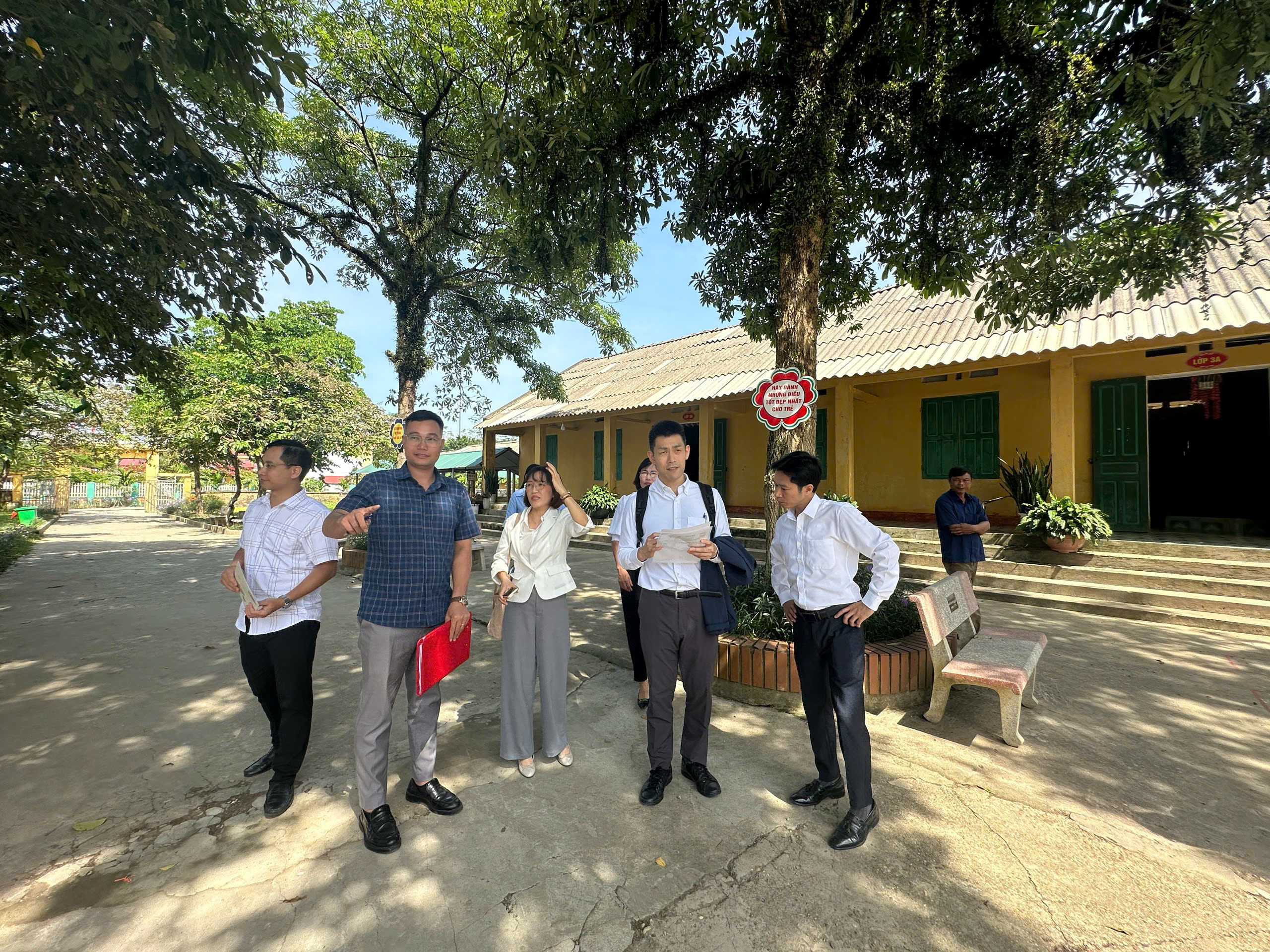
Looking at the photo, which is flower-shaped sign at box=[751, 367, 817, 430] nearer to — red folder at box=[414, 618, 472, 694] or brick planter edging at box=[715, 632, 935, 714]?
brick planter edging at box=[715, 632, 935, 714]

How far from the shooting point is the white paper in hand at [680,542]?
2.71m

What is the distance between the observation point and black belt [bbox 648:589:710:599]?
9.11 ft

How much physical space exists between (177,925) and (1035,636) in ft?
16.4

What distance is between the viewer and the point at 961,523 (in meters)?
5.09

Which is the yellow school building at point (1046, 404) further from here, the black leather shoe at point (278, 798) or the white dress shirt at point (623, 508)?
the black leather shoe at point (278, 798)

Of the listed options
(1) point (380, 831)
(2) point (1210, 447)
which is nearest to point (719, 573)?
(1) point (380, 831)

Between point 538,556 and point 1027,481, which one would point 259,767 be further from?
point 1027,481

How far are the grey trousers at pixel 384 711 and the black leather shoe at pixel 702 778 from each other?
130cm

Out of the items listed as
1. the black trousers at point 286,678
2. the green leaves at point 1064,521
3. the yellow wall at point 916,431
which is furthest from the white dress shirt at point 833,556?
the yellow wall at point 916,431

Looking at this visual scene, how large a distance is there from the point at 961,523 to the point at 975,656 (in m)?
1.86

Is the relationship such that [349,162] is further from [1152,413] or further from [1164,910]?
[1152,413]

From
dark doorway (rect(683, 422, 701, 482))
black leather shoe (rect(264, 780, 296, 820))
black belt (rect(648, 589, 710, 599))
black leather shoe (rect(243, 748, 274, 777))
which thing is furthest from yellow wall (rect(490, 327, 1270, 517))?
black leather shoe (rect(264, 780, 296, 820))

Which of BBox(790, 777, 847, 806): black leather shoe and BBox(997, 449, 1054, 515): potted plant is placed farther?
BBox(997, 449, 1054, 515): potted plant

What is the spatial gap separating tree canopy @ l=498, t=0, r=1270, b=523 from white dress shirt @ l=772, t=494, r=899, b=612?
7.24 ft
